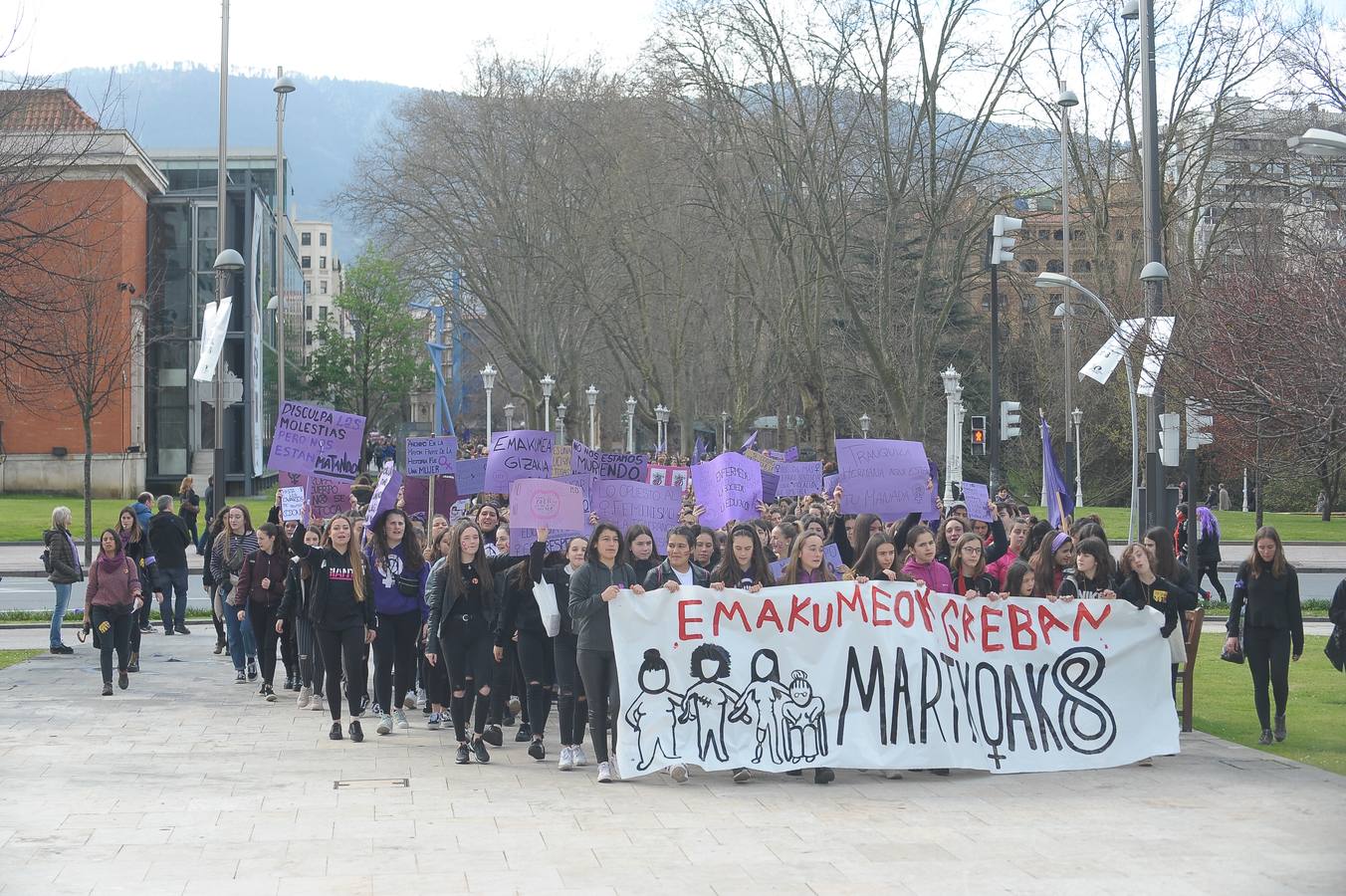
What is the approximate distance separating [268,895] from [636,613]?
3.83 m

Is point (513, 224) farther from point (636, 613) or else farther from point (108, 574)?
point (636, 613)

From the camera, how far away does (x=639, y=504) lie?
45.0 ft

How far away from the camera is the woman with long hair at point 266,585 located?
14.7 meters

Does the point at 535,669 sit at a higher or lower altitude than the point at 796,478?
lower

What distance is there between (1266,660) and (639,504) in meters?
5.23

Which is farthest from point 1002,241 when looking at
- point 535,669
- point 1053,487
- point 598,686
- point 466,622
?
point 598,686

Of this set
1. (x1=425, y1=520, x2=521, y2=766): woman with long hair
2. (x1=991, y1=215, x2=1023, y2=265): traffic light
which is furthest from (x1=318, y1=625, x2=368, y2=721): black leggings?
(x1=991, y1=215, x2=1023, y2=265): traffic light

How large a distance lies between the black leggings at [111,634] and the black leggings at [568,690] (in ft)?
18.9

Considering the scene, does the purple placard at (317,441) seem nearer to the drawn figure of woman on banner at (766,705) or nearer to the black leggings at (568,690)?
the black leggings at (568,690)

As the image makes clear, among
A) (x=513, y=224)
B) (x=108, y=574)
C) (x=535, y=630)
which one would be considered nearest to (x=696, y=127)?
(x=513, y=224)

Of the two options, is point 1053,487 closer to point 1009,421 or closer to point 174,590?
point 174,590

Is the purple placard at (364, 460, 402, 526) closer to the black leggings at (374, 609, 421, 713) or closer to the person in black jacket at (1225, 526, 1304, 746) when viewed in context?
the black leggings at (374, 609, 421, 713)

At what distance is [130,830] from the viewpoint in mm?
8781

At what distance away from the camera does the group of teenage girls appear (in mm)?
10836
